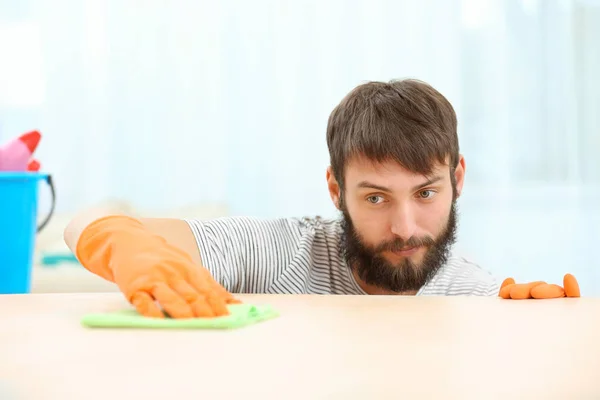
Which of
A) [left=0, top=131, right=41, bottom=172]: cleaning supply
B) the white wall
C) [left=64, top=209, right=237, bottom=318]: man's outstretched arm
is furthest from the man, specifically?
the white wall

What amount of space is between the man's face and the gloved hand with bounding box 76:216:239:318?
40 cm

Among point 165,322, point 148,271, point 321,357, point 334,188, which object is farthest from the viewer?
point 334,188

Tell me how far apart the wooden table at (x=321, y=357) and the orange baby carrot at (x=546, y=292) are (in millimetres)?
137

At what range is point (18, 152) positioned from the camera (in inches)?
61.4

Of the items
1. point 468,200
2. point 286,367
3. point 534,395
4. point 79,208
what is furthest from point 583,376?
point 79,208

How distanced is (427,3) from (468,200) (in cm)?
65

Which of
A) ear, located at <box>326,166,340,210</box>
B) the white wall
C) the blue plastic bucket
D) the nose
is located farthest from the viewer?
the white wall

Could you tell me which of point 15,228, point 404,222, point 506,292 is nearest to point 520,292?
point 506,292

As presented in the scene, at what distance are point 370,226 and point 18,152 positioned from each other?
31.5 inches

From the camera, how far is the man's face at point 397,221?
3.81 ft

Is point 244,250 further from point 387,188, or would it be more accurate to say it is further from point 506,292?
point 506,292

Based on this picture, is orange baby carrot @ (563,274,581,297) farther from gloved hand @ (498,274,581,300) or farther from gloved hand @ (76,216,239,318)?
gloved hand @ (76,216,239,318)

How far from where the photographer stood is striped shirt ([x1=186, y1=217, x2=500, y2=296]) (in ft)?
4.00

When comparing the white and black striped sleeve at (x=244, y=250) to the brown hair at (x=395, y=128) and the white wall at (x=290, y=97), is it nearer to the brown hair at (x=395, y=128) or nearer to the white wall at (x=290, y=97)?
the brown hair at (x=395, y=128)
